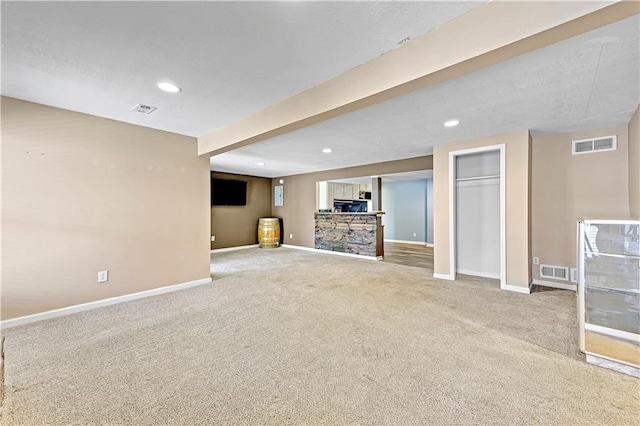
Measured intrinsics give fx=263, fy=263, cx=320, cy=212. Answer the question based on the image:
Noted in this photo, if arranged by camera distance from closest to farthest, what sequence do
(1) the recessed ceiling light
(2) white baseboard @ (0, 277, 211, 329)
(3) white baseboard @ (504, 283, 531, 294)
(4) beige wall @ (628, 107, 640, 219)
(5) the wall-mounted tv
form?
1. (1) the recessed ceiling light
2. (2) white baseboard @ (0, 277, 211, 329)
3. (4) beige wall @ (628, 107, 640, 219)
4. (3) white baseboard @ (504, 283, 531, 294)
5. (5) the wall-mounted tv

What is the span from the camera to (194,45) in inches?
70.1

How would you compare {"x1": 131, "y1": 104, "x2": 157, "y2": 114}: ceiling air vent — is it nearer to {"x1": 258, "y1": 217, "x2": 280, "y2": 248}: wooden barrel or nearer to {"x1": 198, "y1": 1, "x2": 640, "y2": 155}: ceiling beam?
{"x1": 198, "y1": 1, "x2": 640, "y2": 155}: ceiling beam

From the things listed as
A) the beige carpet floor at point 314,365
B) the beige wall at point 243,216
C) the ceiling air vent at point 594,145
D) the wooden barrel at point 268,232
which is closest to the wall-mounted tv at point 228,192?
the beige wall at point 243,216

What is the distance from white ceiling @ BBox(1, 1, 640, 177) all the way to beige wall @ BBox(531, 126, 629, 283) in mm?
464

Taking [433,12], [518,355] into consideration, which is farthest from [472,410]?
[433,12]

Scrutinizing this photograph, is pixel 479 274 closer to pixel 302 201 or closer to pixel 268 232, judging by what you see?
pixel 302 201

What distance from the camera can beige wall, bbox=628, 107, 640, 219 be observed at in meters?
2.83

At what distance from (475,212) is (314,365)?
3.92 m

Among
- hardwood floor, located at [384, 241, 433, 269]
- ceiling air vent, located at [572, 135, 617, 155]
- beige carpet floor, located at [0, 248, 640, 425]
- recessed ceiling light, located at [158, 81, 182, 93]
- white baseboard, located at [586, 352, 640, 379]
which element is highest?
recessed ceiling light, located at [158, 81, 182, 93]

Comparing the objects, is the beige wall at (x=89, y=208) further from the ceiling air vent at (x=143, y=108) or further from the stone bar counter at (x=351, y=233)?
the stone bar counter at (x=351, y=233)

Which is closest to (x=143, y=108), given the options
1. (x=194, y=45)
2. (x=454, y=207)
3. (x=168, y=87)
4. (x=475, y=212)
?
(x=168, y=87)

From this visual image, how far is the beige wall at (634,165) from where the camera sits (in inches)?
112

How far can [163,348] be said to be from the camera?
2.19 m

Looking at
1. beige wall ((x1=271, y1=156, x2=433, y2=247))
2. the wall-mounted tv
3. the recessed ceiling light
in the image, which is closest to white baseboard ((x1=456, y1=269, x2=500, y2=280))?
beige wall ((x1=271, y1=156, x2=433, y2=247))
